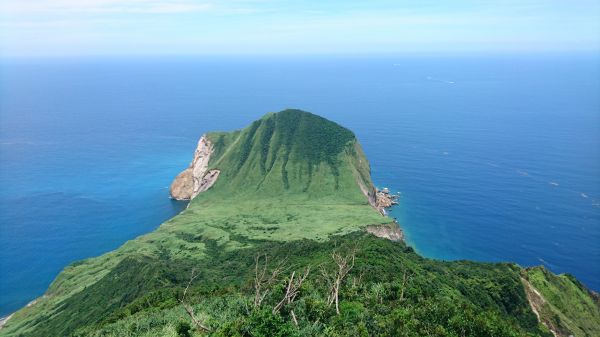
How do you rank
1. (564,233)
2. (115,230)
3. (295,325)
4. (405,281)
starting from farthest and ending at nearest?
(115,230) → (564,233) → (405,281) → (295,325)

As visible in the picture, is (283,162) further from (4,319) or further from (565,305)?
(565,305)

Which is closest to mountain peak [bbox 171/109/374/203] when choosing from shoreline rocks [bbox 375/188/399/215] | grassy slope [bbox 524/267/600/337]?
shoreline rocks [bbox 375/188/399/215]

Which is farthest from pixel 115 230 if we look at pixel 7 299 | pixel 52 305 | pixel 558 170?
pixel 558 170

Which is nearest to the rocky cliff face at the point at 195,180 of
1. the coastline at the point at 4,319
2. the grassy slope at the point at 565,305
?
the coastline at the point at 4,319

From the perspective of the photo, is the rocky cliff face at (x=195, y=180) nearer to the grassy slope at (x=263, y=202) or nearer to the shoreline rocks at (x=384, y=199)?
the grassy slope at (x=263, y=202)

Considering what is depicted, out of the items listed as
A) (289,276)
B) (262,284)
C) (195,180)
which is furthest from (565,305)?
(195,180)

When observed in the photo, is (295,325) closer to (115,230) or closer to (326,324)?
(326,324)
